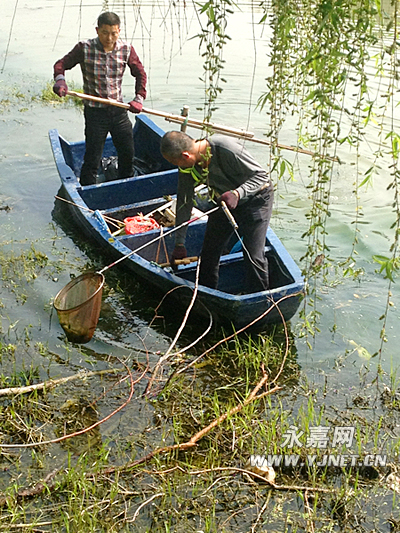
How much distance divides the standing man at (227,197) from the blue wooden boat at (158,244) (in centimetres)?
22

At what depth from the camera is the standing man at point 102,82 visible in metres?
6.73

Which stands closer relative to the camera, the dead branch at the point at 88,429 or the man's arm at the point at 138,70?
the dead branch at the point at 88,429

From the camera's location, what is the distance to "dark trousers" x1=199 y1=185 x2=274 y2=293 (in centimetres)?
529

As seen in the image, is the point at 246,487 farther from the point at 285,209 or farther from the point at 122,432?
the point at 285,209

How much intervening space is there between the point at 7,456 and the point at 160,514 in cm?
113

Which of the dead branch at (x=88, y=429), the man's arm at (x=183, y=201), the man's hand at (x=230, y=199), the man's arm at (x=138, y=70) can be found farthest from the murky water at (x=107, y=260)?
the man's hand at (x=230, y=199)

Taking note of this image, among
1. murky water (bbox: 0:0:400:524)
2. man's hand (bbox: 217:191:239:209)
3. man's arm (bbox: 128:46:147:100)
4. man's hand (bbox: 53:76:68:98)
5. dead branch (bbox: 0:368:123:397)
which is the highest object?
man's arm (bbox: 128:46:147:100)

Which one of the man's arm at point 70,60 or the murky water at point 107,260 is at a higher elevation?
the man's arm at point 70,60

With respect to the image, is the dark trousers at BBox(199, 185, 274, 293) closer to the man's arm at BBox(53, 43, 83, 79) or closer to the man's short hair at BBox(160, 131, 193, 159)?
the man's short hair at BBox(160, 131, 193, 159)

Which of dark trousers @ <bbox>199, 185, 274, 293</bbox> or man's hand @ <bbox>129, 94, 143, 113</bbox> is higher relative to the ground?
man's hand @ <bbox>129, 94, 143, 113</bbox>

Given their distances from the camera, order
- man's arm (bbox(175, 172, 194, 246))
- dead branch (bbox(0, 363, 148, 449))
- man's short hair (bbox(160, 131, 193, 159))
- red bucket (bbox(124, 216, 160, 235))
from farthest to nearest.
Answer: red bucket (bbox(124, 216, 160, 235))
man's arm (bbox(175, 172, 194, 246))
man's short hair (bbox(160, 131, 193, 159))
dead branch (bbox(0, 363, 148, 449))

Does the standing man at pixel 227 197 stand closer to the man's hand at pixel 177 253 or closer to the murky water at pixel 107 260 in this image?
the man's hand at pixel 177 253

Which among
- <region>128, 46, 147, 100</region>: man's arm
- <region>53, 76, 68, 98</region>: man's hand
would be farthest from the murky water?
<region>53, 76, 68, 98</region>: man's hand

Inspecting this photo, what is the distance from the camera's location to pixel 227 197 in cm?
495
